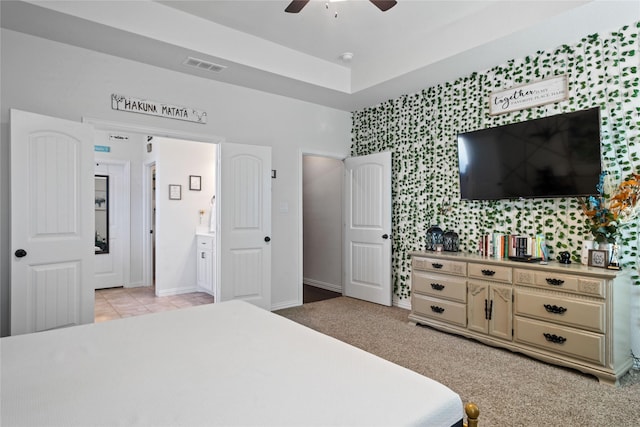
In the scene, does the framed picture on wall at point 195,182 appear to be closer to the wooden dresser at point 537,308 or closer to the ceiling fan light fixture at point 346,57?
the ceiling fan light fixture at point 346,57

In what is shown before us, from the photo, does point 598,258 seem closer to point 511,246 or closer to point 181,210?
point 511,246

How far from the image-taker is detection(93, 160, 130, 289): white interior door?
5941 millimetres

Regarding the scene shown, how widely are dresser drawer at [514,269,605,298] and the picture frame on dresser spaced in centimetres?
24

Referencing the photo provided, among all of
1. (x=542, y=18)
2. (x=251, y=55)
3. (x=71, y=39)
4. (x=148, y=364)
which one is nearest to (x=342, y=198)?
(x=251, y=55)

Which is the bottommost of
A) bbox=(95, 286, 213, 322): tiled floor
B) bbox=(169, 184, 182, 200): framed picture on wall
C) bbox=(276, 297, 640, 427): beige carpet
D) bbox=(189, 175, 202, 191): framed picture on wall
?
bbox=(95, 286, 213, 322): tiled floor

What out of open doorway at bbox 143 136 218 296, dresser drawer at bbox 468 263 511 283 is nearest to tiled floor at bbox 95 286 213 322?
open doorway at bbox 143 136 218 296

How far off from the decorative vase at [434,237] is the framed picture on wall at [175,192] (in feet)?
12.2

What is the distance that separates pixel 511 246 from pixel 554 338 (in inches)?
35.5

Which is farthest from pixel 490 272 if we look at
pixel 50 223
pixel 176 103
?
pixel 50 223

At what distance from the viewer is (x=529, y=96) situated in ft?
11.4

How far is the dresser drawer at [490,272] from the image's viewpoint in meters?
3.18

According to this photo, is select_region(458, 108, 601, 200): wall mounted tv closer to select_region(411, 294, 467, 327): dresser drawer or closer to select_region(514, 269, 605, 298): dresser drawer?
select_region(514, 269, 605, 298): dresser drawer

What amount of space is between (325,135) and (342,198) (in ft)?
3.31

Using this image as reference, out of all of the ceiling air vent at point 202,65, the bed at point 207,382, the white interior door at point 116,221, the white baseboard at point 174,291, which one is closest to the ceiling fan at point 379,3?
the ceiling air vent at point 202,65
